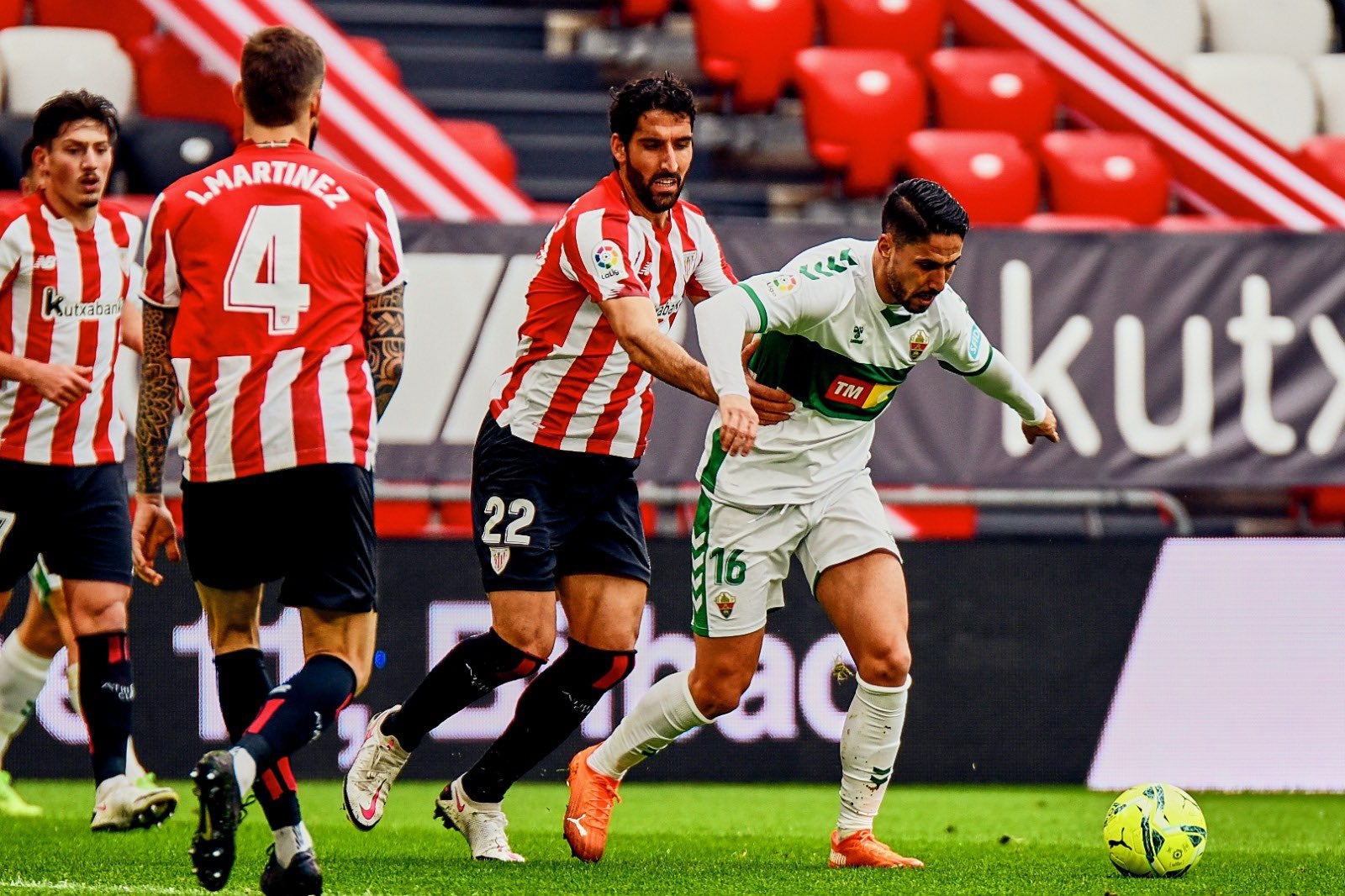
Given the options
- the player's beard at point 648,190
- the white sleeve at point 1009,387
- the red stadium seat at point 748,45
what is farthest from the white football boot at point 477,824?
the red stadium seat at point 748,45

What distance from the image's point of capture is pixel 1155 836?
4863mm

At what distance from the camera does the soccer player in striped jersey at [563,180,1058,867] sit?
500cm

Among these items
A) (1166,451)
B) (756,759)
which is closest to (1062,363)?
(1166,451)

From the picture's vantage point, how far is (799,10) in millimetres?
11195

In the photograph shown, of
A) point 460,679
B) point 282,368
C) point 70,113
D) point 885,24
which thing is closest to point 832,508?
point 460,679

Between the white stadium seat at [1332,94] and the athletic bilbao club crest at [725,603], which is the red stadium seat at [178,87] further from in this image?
the white stadium seat at [1332,94]

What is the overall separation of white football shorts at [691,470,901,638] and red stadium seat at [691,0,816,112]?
6125 millimetres

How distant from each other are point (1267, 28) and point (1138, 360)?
5.36 metres

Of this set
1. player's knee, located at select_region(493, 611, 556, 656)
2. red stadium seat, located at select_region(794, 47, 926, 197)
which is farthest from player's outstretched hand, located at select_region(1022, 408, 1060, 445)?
red stadium seat, located at select_region(794, 47, 926, 197)

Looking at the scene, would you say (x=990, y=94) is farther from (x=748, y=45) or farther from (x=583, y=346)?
(x=583, y=346)

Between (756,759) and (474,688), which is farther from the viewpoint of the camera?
(756,759)

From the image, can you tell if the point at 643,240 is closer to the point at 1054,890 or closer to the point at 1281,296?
the point at 1054,890

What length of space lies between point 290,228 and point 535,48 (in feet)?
25.8

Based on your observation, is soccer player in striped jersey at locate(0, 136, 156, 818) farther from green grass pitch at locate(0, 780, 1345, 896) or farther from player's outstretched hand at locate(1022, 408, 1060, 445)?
player's outstretched hand at locate(1022, 408, 1060, 445)
